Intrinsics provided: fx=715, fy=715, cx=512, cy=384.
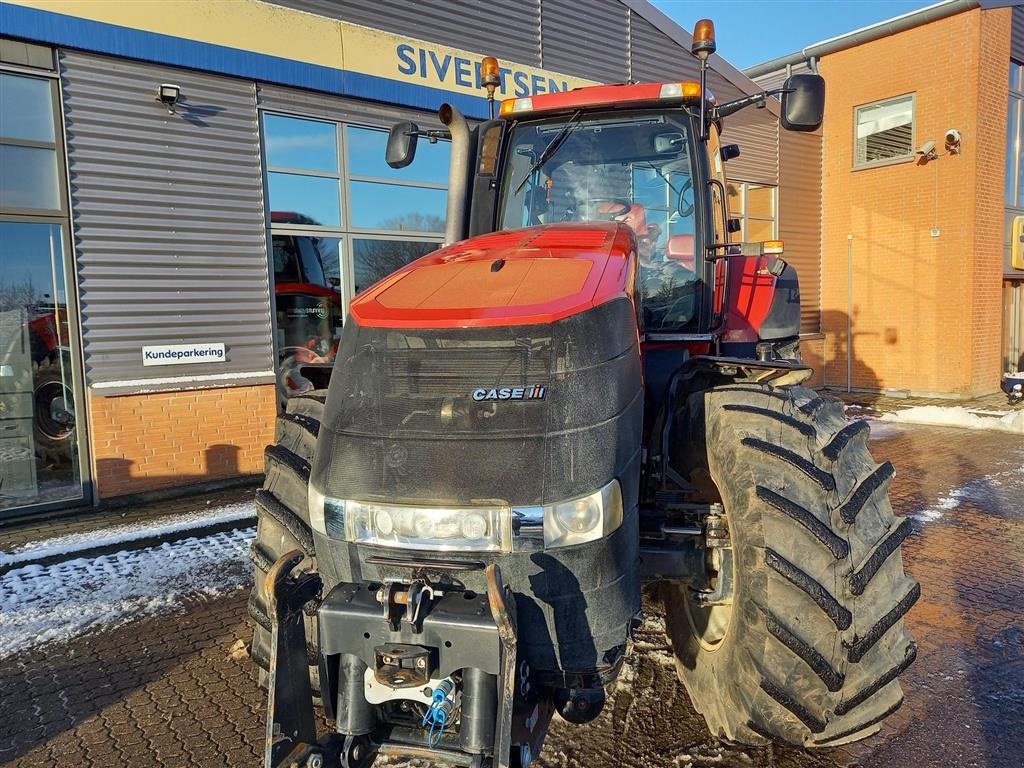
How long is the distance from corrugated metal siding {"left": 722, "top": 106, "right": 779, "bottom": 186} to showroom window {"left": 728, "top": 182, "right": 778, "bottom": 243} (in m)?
0.25

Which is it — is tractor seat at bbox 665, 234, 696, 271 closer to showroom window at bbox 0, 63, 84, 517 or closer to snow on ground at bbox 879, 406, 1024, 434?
showroom window at bbox 0, 63, 84, 517

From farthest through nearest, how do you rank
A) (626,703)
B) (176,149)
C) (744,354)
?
(176,149) < (744,354) < (626,703)

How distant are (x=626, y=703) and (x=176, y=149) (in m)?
6.55

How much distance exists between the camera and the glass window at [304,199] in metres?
7.76

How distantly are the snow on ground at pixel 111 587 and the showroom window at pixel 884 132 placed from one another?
42.4 ft

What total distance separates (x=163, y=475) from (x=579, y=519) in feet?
20.3

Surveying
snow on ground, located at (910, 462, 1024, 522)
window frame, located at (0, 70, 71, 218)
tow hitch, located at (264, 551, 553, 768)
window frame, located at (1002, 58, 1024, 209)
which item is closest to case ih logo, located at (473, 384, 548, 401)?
tow hitch, located at (264, 551, 553, 768)

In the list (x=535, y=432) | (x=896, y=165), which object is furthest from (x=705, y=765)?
(x=896, y=165)

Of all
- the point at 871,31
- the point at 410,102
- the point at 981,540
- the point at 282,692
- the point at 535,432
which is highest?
the point at 871,31

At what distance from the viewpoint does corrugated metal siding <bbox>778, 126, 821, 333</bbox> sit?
45.0 ft

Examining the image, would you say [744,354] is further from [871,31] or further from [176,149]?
[871,31]

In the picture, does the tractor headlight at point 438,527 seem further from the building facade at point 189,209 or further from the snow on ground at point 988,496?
the building facade at point 189,209

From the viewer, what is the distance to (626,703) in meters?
3.19

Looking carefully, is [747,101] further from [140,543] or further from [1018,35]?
[1018,35]
